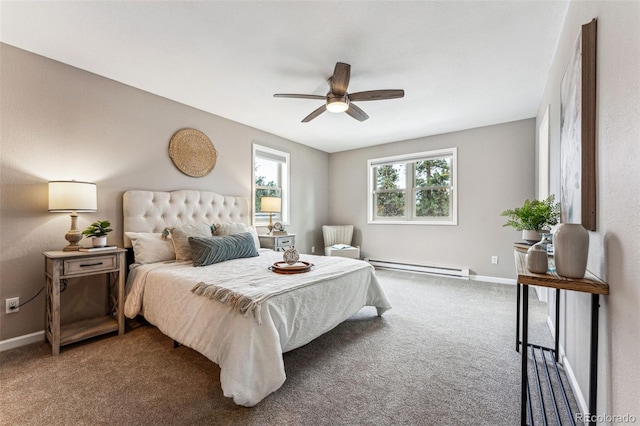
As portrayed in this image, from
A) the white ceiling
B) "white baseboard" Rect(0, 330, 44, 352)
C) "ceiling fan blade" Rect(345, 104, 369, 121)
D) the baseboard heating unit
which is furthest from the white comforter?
the baseboard heating unit

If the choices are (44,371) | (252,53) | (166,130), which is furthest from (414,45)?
(44,371)

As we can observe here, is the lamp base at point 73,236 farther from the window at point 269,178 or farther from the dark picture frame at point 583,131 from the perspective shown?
the dark picture frame at point 583,131

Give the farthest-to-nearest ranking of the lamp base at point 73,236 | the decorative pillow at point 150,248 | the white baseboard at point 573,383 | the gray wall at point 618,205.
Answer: the decorative pillow at point 150,248 → the lamp base at point 73,236 → the white baseboard at point 573,383 → the gray wall at point 618,205

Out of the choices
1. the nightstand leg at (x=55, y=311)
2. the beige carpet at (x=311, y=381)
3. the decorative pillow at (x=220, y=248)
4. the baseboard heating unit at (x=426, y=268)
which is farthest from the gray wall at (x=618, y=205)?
the nightstand leg at (x=55, y=311)

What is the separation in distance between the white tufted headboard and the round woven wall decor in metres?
0.31

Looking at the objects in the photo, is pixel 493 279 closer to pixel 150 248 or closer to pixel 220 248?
pixel 220 248

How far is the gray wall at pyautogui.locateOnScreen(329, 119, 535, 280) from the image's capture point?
13.2ft

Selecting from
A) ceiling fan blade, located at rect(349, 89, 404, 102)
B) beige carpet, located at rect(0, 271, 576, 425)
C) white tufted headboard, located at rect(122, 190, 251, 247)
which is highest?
ceiling fan blade, located at rect(349, 89, 404, 102)

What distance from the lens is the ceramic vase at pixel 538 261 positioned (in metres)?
1.28

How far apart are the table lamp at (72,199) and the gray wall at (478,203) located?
4.37 meters

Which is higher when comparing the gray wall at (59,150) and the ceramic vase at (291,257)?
the gray wall at (59,150)

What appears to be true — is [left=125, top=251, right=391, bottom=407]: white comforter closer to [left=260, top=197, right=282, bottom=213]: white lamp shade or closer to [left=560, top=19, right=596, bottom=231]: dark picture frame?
[left=260, top=197, right=282, bottom=213]: white lamp shade

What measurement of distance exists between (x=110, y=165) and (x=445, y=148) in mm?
4685

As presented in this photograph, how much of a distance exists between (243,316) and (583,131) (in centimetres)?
201
